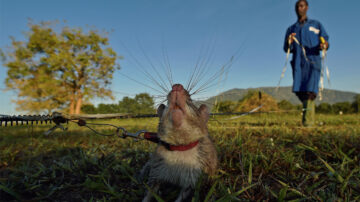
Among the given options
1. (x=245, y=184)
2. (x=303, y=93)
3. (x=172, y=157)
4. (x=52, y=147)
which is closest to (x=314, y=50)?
(x=303, y=93)

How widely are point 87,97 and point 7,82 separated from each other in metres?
9.84

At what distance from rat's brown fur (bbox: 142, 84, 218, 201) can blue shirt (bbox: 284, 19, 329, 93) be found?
205 inches

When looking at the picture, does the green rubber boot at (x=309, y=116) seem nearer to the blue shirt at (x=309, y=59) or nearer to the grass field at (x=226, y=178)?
the blue shirt at (x=309, y=59)

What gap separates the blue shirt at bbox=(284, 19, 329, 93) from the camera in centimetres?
564

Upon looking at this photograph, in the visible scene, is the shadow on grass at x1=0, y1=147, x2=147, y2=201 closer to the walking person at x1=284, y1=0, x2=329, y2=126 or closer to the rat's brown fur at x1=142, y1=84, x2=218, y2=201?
the rat's brown fur at x1=142, y1=84, x2=218, y2=201

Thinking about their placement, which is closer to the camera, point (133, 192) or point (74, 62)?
point (133, 192)

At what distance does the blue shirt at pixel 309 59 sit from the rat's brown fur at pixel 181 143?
17.1 feet

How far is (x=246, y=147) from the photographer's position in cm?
264

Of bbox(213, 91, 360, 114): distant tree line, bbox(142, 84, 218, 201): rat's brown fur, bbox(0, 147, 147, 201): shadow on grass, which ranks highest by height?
bbox(213, 91, 360, 114): distant tree line

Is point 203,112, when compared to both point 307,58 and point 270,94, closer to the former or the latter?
point 270,94

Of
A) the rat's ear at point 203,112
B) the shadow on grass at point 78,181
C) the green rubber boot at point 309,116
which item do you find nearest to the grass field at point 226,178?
the shadow on grass at point 78,181

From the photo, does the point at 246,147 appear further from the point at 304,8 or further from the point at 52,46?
the point at 52,46

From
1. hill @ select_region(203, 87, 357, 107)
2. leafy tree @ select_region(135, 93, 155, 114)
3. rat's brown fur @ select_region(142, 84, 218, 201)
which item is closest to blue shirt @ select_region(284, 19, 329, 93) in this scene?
hill @ select_region(203, 87, 357, 107)

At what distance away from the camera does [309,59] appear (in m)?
5.71
